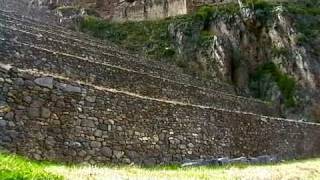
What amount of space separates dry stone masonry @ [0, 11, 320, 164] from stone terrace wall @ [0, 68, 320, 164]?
0.02 metres

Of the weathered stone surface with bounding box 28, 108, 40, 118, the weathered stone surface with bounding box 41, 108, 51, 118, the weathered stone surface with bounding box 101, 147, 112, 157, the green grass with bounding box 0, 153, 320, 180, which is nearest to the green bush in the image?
the green grass with bounding box 0, 153, 320, 180

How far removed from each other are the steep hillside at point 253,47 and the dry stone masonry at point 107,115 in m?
4.69

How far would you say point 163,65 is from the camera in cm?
2230

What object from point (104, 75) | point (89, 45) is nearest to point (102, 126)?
point (104, 75)

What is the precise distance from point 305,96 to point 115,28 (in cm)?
1210

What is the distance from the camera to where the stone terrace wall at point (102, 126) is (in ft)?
31.9

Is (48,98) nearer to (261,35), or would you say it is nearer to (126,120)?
(126,120)

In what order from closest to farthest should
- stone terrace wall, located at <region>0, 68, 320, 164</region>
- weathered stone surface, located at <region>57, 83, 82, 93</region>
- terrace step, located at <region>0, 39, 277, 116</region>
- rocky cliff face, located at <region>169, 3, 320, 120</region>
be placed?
stone terrace wall, located at <region>0, 68, 320, 164</region>, weathered stone surface, located at <region>57, 83, 82, 93</region>, terrace step, located at <region>0, 39, 277, 116</region>, rocky cliff face, located at <region>169, 3, 320, 120</region>

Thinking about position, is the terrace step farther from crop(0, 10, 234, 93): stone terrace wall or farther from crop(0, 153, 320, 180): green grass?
crop(0, 153, 320, 180): green grass

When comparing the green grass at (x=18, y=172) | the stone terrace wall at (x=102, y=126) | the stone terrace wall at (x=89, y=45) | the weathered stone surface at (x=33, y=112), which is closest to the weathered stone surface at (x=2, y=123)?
the stone terrace wall at (x=102, y=126)

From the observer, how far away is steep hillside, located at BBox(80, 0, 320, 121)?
80.5 feet

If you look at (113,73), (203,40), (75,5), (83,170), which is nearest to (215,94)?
(113,73)

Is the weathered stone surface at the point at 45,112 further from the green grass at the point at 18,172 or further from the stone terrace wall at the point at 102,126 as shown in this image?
the green grass at the point at 18,172

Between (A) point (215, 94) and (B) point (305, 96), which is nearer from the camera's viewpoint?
(A) point (215, 94)
